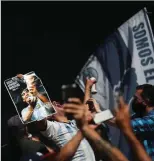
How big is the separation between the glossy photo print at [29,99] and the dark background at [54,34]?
239 centimetres

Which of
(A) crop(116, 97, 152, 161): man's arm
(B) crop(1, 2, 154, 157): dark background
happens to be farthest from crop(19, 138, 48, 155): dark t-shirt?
(B) crop(1, 2, 154, 157): dark background

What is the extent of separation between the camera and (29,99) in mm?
2666

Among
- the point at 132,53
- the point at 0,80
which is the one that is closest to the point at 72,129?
the point at 132,53

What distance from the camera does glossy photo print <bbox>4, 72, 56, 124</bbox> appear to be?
2658mm

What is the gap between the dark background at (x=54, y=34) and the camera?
203 inches

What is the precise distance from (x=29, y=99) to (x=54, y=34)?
275cm

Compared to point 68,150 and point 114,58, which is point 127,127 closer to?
point 68,150

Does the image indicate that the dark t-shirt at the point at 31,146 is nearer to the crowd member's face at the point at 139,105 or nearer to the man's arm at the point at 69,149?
the man's arm at the point at 69,149

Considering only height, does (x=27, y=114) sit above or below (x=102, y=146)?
above

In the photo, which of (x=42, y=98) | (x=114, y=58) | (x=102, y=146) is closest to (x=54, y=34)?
(x=114, y=58)

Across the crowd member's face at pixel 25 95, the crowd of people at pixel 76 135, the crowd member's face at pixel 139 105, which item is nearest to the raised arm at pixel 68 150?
the crowd of people at pixel 76 135

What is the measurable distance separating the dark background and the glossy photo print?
2.39 meters

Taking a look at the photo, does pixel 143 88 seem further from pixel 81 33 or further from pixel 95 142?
pixel 81 33

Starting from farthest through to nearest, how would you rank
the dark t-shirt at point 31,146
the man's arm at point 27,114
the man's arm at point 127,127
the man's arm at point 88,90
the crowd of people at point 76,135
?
the dark t-shirt at point 31,146 → the man's arm at point 88,90 → the man's arm at point 27,114 → the crowd of people at point 76,135 → the man's arm at point 127,127
